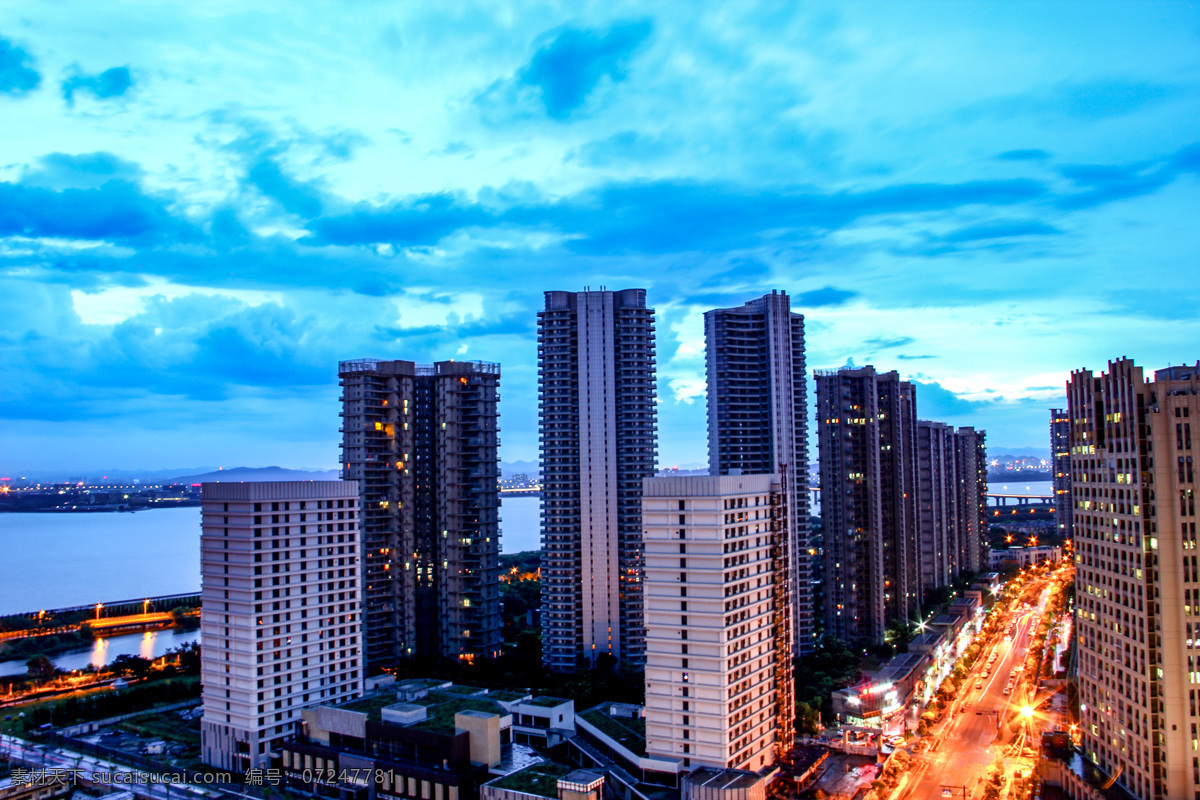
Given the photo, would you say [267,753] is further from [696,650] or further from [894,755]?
[894,755]

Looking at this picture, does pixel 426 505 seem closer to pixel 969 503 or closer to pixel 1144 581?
pixel 1144 581

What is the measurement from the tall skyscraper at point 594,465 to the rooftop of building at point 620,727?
2091cm

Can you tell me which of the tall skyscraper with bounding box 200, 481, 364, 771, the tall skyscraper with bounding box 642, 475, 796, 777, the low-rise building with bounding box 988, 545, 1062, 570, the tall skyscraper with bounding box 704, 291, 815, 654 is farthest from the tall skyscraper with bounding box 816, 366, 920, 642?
the low-rise building with bounding box 988, 545, 1062, 570

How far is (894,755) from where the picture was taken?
54.5 metres

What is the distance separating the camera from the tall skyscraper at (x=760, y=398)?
272 feet

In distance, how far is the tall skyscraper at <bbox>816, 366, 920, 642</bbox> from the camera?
8719 centimetres

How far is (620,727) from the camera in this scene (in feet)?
166

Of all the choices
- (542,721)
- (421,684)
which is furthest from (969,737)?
(421,684)

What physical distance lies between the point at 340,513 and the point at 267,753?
15775 mm

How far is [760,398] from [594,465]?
19730 millimetres

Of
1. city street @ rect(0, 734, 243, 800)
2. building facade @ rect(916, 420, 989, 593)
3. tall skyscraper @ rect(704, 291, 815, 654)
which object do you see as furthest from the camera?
building facade @ rect(916, 420, 989, 593)

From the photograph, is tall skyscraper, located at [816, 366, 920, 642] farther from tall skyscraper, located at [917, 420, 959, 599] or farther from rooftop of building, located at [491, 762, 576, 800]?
rooftop of building, located at [491, 762, 576, 800]

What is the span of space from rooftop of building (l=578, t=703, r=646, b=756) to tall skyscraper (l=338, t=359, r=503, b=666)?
2483cm

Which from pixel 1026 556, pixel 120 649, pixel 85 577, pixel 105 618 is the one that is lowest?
pixel 120 649
